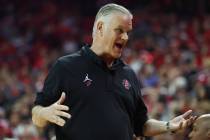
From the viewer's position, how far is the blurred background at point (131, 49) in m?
8.62

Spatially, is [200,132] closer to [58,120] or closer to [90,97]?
[90,97]

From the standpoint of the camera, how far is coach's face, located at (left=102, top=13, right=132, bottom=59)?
145 inches

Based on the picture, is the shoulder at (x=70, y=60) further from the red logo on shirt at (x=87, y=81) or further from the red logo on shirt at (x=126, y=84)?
the red logo on shirt at (x=126, y=84)

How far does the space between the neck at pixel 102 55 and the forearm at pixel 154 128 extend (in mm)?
475

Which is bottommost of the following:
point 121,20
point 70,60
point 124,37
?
point 70,60

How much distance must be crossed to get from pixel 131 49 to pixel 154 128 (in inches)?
309

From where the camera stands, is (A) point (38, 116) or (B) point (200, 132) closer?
(A) point (38, 116)

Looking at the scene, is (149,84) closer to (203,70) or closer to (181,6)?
(203,70)

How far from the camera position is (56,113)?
338cm

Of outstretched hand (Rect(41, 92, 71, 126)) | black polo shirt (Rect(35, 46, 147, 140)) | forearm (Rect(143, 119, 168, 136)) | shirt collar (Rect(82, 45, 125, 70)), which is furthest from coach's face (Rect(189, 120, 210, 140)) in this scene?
outstretched hand (Rect(41, 92, 71, 126))

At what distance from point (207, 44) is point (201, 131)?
23.6 feet

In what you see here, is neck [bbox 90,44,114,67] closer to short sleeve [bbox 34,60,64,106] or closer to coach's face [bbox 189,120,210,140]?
short sleeve [bbox 34,60,64,106]

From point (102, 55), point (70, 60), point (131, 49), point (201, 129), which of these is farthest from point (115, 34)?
point (131, 49)

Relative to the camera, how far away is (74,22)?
14156 mm
